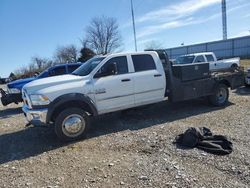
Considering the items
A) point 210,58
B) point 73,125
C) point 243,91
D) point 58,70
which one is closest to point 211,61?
point 210,58

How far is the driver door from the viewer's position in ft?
23.0

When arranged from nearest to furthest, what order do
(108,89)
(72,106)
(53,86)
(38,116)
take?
(38,116) < (53,86) < (72,106) < (108,89)

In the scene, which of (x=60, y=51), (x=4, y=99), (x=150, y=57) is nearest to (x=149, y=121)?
(x=150, y=57)

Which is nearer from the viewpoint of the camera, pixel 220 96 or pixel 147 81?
pixel 147 81

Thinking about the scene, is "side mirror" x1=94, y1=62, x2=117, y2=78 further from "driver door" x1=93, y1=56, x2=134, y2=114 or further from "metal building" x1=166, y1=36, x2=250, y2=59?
"metal building" x1=166, y1=36, x2=250, y2=59

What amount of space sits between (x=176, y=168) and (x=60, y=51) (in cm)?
6541

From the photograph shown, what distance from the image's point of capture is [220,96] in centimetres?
945

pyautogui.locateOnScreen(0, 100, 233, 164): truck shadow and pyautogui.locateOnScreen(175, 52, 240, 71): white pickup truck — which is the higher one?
pyautogui.locateOnScreen(175, 52, 240, 71): white pickup truck

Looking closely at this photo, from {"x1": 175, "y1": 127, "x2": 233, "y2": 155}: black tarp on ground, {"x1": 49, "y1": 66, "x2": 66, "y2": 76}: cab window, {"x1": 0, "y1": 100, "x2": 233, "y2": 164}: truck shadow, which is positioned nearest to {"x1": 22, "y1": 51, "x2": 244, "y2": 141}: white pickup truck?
{"x1": 0, "y1": 100, "x2": 233, "y2": 164}: truck shadow

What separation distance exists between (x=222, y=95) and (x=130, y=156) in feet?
17.9

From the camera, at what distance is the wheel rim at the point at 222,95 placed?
30.8 feet

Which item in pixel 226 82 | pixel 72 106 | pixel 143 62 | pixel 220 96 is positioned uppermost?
pixel 143 62

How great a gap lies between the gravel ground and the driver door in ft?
Result: 2.23

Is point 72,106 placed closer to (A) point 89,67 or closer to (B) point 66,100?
(B) point 66,100
